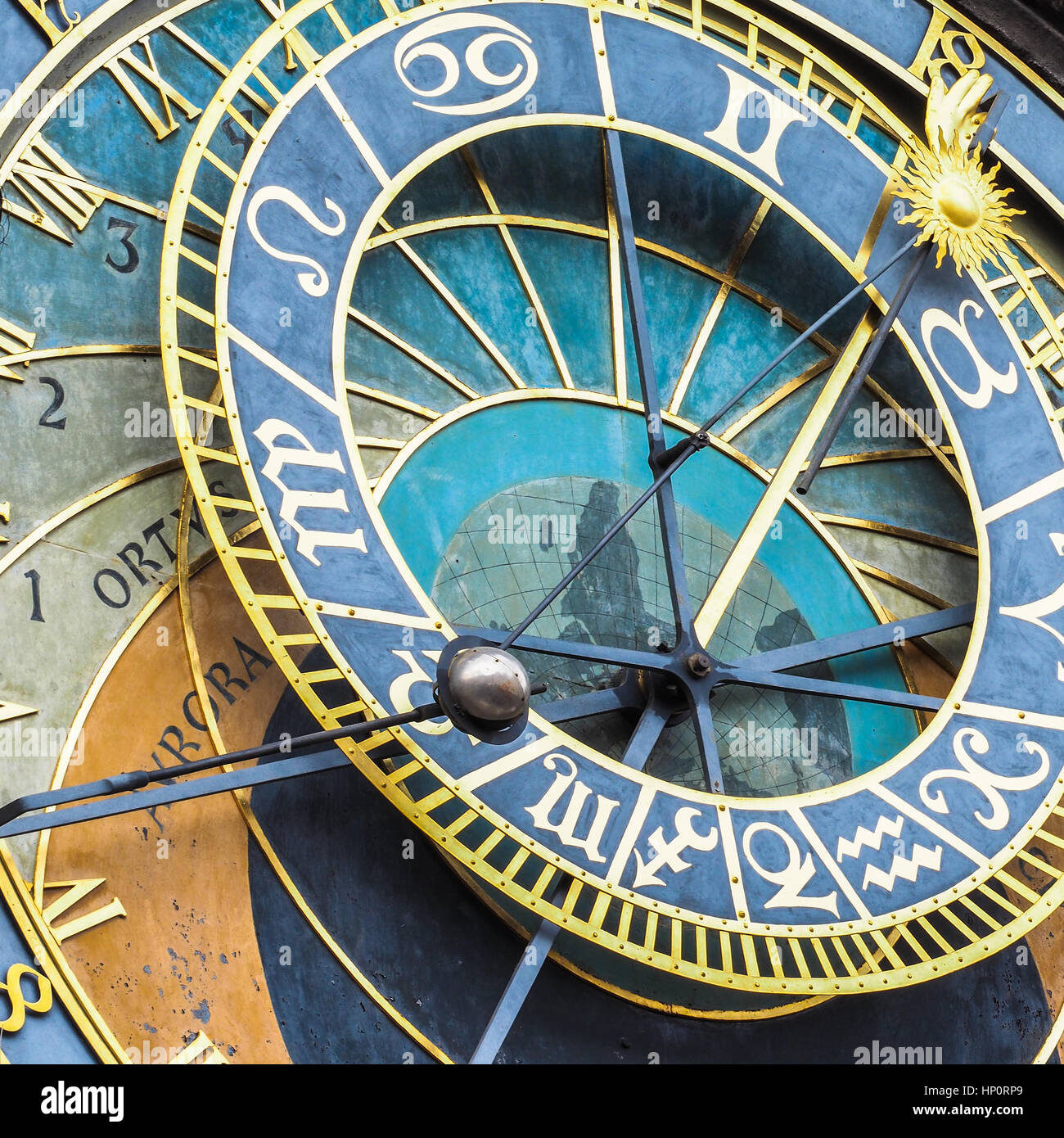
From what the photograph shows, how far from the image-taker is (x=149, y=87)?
413 centimetres

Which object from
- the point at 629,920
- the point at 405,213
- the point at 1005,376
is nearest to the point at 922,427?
the point at 1005,376

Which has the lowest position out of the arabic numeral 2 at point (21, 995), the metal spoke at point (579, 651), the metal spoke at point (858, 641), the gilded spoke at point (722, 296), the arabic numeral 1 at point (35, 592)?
the arabic numeral 2 at point (21, 995)

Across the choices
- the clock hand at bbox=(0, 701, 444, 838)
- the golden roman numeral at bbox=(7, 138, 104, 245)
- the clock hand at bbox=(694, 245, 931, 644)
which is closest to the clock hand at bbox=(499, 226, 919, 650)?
the clock hand at bbox=(694, 245, 931, 644)

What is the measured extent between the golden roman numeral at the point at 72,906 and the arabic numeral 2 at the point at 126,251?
131cm

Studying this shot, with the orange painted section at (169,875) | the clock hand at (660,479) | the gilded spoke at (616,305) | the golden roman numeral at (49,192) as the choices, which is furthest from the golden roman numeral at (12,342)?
the gilded spoke at (616,305)

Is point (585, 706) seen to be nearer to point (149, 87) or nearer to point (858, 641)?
point (858, 641)

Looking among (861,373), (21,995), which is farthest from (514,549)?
(21,995)

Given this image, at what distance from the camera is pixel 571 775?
3695mm

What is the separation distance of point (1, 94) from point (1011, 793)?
265cm

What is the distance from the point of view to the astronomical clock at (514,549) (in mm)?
3582

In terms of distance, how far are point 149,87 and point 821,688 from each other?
199 cm

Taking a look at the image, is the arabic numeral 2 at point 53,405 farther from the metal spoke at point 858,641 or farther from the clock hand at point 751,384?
the metal spoke at point 858,641

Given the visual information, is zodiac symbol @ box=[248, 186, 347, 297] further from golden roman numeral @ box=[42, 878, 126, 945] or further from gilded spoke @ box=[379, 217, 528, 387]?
golden roman numeral @ box=[42, 878, 126, 945]
